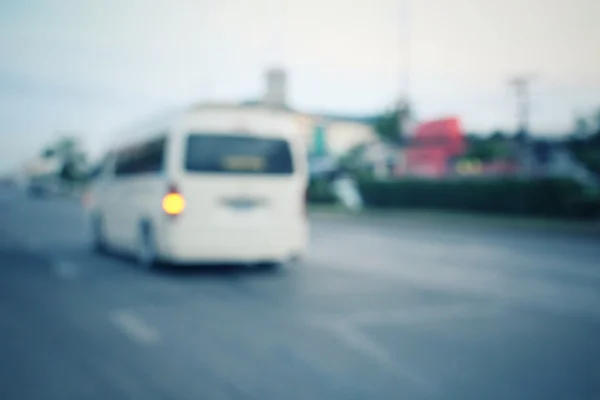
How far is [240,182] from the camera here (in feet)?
29.2

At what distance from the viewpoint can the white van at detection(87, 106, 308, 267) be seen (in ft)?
28.3

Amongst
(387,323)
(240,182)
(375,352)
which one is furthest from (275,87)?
(375,352)

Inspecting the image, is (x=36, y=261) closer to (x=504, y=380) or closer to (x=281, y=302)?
(x=281, y=302)

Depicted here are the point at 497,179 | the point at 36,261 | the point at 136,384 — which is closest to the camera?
the point at 136,384

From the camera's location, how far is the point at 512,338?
17.6 ft

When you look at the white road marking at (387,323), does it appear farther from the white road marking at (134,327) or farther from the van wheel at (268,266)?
the van wheel at (268,266)

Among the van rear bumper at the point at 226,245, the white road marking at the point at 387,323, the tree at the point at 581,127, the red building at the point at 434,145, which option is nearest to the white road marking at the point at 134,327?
the white road marking at the point at 387,323

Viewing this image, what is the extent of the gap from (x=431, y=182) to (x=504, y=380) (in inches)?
934

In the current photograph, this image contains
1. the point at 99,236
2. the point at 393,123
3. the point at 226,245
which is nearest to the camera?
the point at 226,245

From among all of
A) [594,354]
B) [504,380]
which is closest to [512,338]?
[594,354]

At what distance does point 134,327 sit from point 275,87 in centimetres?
5814

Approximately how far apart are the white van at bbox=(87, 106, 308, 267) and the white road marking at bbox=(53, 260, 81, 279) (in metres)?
1.03

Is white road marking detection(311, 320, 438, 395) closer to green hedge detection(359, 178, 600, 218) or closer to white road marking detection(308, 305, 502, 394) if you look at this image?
white road marking detection(308, 305, 502, 394)

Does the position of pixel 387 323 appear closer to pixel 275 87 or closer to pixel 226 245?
pixel 226 245
